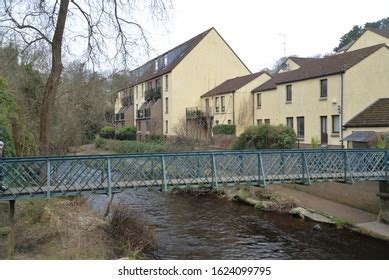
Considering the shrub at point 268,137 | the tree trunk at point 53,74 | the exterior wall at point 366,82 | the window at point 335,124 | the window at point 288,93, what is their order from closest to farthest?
1. the tree trunk at point 53,74
2. the exterior wall at point 366,82
3. the window at point 335,124
4. the shrub at point 268,137
5. the window at point 288,93

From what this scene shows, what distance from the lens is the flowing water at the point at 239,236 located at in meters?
9.33

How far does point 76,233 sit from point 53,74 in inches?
152

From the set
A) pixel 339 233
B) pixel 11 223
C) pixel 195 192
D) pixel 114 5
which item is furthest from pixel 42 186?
pixel 195 192

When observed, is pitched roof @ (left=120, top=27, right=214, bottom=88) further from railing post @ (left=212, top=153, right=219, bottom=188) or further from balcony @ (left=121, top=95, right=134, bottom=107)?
railing post @ (left=212, top=153, right=219, bottom=188)

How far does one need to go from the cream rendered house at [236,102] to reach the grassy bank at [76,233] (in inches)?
620

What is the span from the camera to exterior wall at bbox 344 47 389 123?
56.4 ft

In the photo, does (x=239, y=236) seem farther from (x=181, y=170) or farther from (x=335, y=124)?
(x=335, y=124)

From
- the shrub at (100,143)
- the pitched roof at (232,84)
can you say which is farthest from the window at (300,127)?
the shrub at (100,143)

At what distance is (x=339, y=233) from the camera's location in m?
11.0

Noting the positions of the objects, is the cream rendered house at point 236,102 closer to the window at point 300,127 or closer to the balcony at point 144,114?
the window at point 300,127

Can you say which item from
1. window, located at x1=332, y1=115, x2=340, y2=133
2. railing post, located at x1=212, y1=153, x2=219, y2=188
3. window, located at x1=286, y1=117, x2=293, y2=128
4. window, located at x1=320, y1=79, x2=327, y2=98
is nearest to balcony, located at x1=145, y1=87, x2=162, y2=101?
window, located at x1=286, y1=117, x2=293, y2=128

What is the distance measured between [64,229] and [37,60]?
500 cm

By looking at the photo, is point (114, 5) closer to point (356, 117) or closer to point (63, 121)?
point (63, 121)

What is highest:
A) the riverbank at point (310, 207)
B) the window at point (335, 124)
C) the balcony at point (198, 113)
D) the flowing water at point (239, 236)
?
the balcony at point (198, 113)
